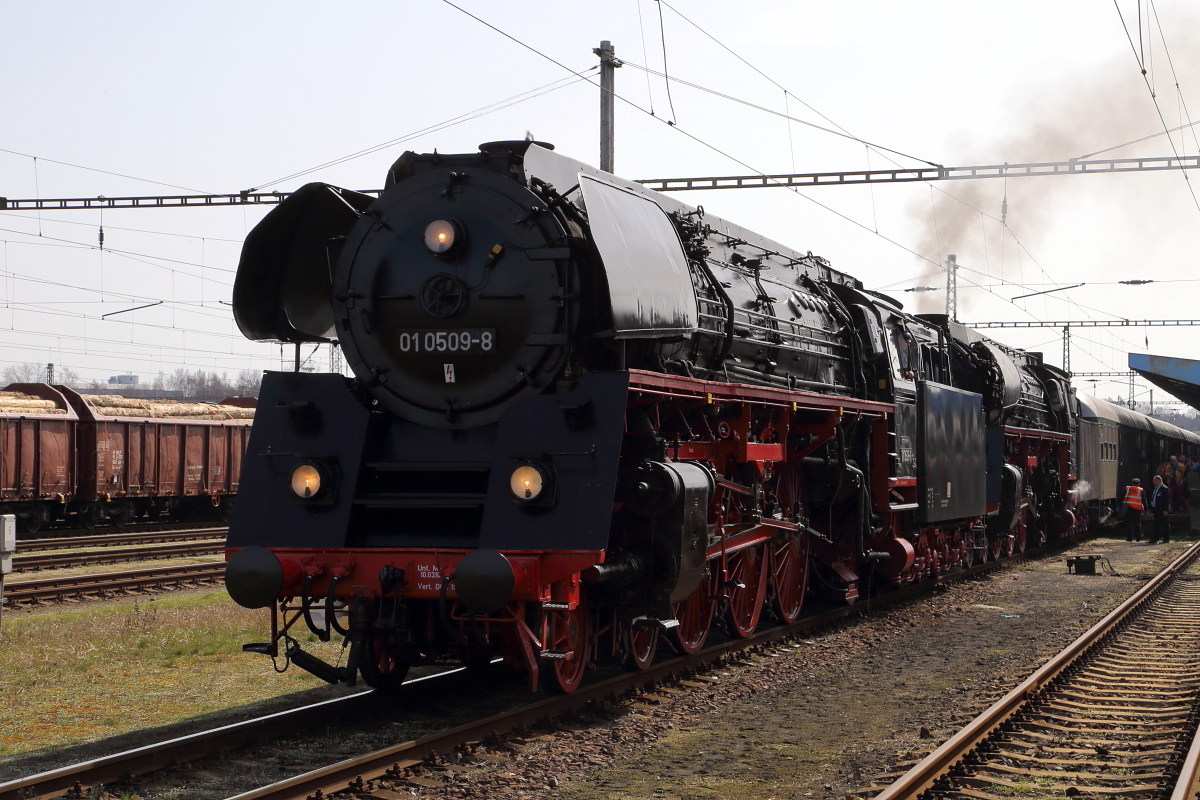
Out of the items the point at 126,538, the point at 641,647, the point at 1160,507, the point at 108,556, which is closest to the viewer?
the point at 641,647

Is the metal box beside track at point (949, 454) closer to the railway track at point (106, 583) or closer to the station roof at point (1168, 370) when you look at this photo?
the railway track at point (106, 583)

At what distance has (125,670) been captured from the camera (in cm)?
941

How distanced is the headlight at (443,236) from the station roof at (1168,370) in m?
28.9

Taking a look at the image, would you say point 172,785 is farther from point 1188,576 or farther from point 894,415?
point 1188,576

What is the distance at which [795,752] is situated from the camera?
6789mm

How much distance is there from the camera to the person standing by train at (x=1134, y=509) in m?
25.5

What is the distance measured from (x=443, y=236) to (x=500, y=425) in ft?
4.29

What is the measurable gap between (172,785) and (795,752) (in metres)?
3.37

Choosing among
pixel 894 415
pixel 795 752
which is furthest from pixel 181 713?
pixel 894 415

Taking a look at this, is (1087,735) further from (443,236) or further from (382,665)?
(443,236)

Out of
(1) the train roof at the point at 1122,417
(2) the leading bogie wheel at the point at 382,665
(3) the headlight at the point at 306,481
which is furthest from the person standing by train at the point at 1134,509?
(3) the headlight at the point at 306,481

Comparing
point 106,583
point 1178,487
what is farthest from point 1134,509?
point 106,583

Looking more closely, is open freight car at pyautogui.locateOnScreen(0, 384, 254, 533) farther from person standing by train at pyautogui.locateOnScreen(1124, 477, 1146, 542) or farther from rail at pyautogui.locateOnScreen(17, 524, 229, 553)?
person standing by train at pyautogui.locateOnScreen(1124, 477, 1146, 542)

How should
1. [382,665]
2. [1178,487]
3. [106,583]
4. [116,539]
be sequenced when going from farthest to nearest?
[1178,487], [116,539], [106,583], [382,665]
